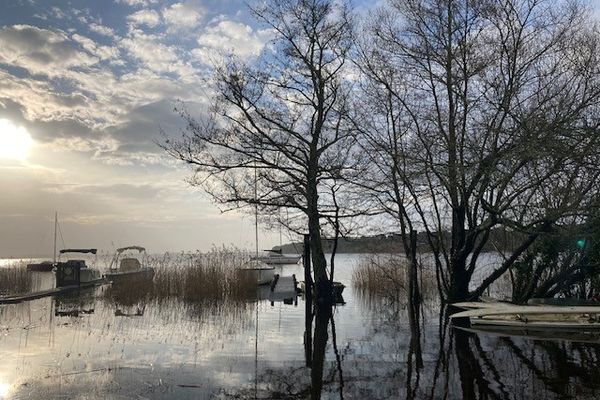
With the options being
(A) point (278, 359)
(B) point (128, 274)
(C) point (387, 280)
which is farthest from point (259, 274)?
(A) point (278, 359)

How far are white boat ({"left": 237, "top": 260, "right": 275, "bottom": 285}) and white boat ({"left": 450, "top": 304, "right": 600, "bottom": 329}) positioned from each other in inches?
483

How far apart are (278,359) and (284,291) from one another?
15.1 meters

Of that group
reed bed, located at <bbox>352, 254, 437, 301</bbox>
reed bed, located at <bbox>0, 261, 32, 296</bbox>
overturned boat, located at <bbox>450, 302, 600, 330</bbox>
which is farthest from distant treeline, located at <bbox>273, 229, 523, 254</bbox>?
reed bed, located at <bbox>0, 261, 32, 296</bbox>

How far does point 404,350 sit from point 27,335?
919cm

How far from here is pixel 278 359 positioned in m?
10.9

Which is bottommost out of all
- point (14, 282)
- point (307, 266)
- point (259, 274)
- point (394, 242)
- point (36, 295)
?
point (36, 295)

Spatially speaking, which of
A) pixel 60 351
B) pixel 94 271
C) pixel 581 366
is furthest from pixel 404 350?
pixel 94 271

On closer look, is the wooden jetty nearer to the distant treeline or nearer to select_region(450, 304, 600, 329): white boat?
the distant treeline

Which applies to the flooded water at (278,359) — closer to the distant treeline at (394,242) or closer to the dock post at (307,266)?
the dock post at (307,266)

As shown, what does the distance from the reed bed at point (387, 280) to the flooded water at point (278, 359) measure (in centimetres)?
635

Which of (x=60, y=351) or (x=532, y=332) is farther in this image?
(x=532, y=332)

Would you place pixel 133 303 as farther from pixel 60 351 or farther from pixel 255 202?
pixel 60 351

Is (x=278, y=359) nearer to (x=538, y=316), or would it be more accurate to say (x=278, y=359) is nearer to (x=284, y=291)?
(x=538, y=316)

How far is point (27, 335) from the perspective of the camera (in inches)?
539
